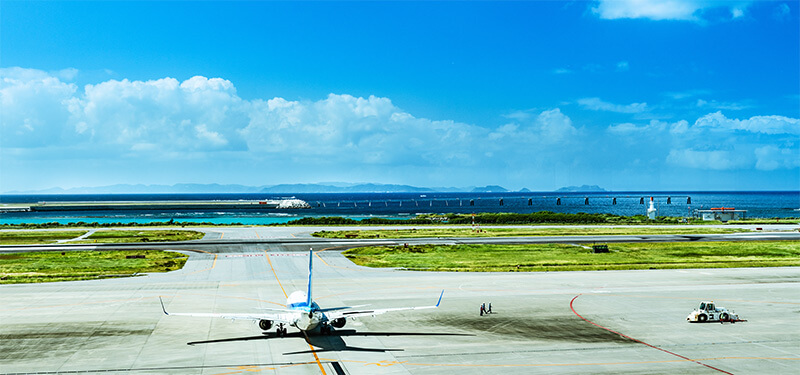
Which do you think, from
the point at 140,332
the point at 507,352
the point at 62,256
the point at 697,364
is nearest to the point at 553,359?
the point at 507,352

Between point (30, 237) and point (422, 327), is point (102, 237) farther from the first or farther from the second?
point (422, 327)

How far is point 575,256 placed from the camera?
77.8 meters

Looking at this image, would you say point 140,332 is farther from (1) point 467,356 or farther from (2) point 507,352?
(2) point 507,352

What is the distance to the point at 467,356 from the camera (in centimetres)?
3094

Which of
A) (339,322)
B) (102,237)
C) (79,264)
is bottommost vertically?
(79,264)

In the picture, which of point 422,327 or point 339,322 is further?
point 422,327

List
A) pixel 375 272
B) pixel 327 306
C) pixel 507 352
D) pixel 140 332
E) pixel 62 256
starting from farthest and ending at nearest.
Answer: pixel 62 256 → pixel 375 272 → pixel 327 306 → pixel 140 332 → pixel 507 352

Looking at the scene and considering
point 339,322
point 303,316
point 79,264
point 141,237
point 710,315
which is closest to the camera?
point 303,316

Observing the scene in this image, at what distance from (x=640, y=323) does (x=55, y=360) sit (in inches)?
1508

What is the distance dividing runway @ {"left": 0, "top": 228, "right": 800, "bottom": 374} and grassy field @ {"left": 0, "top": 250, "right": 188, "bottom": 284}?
510 centimetres

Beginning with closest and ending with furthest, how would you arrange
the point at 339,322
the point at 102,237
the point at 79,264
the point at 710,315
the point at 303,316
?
the point at 303,316
the point at 339,322
the point at 710,315
the point at 79,264
the point at 102,237

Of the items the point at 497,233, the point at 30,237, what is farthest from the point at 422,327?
the point at 30,237

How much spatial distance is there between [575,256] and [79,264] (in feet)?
222

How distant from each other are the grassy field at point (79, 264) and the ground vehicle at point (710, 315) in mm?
55762
